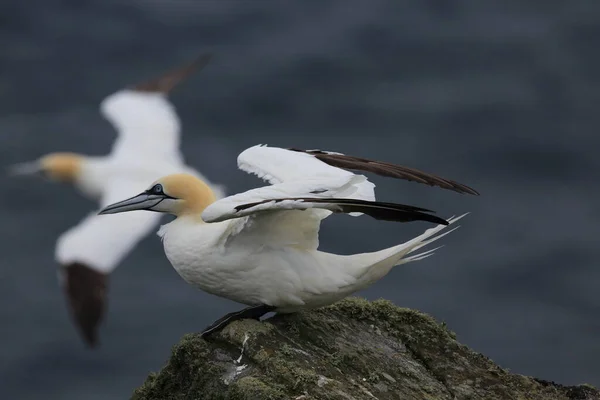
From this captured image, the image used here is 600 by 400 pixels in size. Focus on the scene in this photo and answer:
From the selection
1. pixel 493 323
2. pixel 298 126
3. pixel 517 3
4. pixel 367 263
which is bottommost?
pixel 367 263

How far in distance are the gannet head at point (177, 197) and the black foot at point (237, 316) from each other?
77 centimetres

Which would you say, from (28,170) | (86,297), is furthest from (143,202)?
(28,170)

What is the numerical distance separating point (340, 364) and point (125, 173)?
28.3 feet

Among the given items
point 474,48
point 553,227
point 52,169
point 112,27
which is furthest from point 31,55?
point 553,227

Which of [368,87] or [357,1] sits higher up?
[357,1]

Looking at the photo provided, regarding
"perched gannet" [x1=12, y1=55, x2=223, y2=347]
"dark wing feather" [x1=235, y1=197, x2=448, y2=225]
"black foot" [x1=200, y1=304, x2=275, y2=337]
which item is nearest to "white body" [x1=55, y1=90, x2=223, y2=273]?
"perched gannet" [x1=12, y1=55, x2=223, y2=347]

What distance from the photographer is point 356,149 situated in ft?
60.8

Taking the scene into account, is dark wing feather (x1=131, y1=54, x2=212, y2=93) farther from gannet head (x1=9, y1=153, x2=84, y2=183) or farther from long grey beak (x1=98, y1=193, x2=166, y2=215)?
long grey beak (x1=98, y1=193, x2=166, y2=215)

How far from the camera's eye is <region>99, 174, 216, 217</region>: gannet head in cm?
710

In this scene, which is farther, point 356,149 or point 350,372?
point 356,149

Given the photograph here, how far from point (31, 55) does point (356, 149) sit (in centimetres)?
648

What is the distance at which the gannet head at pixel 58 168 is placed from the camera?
1599cm

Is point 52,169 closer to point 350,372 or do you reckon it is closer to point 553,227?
point 553,227

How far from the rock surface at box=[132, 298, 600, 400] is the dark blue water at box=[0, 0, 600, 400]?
8887 mm
